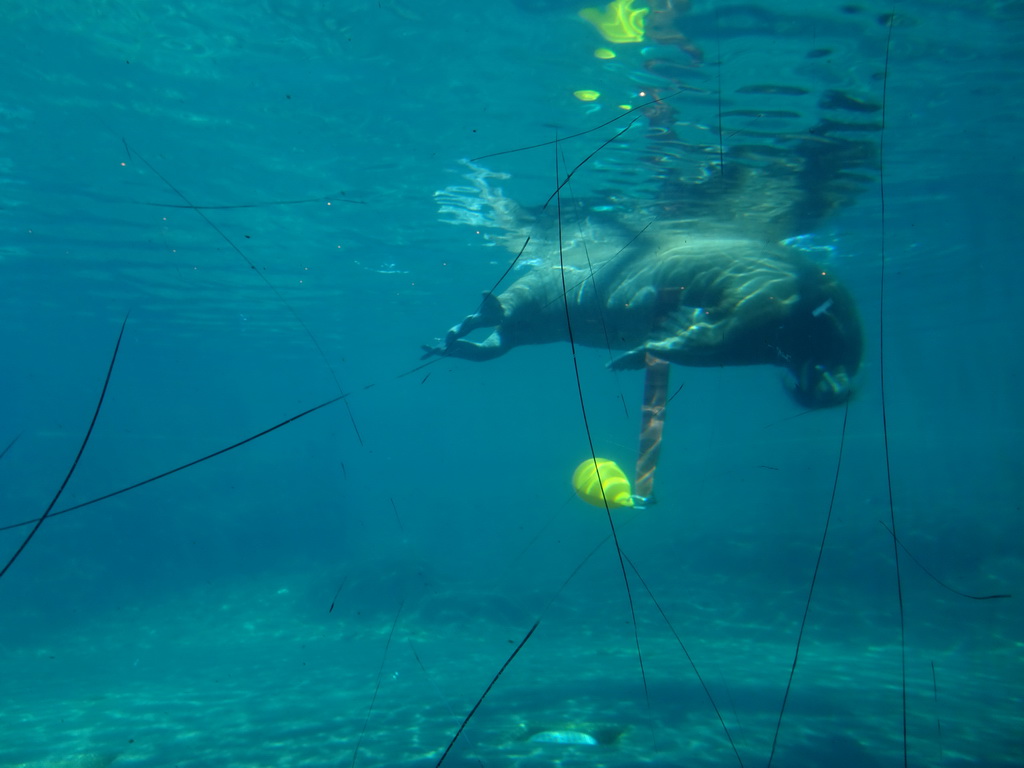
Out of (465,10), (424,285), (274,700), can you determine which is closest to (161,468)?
(424,285)

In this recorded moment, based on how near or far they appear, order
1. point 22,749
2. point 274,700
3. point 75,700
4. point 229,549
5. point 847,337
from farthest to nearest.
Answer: point 229,549 < point 75,700 < point 274,700 < point 22,749 < point 847,337

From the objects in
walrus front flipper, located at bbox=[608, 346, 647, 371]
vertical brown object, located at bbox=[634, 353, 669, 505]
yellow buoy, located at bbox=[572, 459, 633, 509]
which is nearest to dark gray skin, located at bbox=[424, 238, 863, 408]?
walrus front flipper, located at bbox=[608, 346, 647, 371]

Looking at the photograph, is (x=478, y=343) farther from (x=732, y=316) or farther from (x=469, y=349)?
(x=732, y=316)

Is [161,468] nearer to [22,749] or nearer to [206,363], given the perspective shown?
[206,363]

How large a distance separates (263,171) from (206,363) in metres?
40.8

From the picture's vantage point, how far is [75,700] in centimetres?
1310

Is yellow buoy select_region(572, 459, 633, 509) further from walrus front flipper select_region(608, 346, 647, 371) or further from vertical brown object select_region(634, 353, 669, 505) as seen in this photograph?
walrus front flipper select_region(608, 346, 647, 371)

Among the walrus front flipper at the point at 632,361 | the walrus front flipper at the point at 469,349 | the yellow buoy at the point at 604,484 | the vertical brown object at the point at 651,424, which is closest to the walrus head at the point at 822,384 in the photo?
the vertical brown object at the point at 651,424

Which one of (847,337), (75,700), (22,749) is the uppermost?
(847,337)

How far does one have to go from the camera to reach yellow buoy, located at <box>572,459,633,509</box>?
487 centimetres

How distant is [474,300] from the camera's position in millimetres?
25469

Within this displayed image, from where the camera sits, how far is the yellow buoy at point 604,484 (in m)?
4.87

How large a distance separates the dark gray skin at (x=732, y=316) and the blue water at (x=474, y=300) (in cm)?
87

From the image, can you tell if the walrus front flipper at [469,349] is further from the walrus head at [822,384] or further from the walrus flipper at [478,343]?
the walrus head at [822,384]
